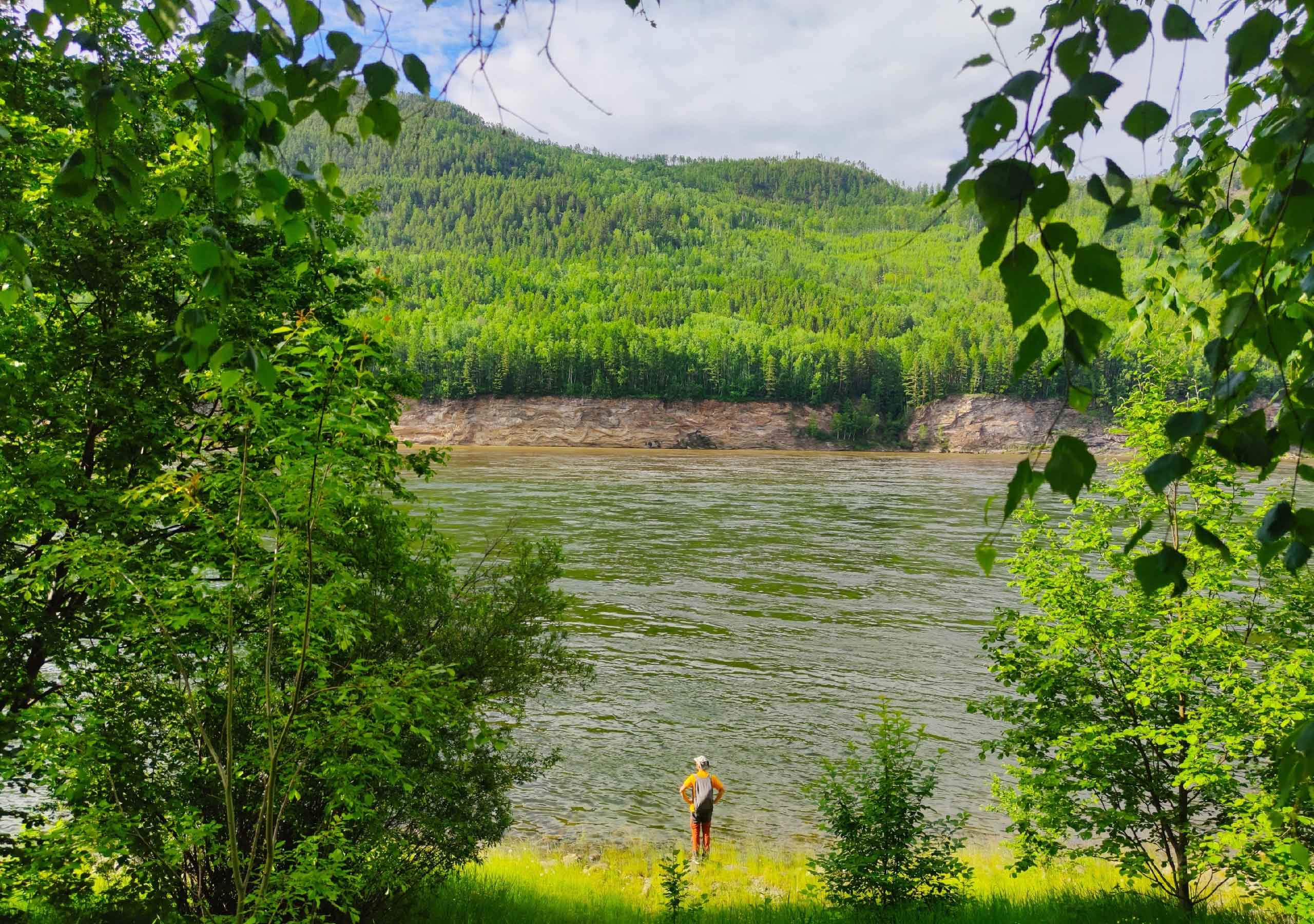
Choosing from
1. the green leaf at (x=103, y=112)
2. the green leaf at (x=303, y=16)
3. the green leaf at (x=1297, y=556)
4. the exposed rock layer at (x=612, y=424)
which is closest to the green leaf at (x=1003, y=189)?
the green leaf at (x=1297, y=556)

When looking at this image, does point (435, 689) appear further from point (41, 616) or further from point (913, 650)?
point (913, 650)

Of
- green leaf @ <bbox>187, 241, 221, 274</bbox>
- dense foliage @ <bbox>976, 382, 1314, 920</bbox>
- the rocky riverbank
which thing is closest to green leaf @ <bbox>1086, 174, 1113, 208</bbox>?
green leaf @ <bbox>187, 241, 221, 274</bbox>

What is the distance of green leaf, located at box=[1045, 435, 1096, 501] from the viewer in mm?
1386

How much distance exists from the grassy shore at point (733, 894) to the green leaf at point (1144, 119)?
881 cm

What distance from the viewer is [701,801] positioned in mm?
12875

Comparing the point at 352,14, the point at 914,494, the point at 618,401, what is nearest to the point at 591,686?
the point at 352,14

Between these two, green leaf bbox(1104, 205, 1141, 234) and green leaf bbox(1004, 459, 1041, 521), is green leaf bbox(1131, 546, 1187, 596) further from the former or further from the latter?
green leaf bbox(1104, 205, 1141, 234)

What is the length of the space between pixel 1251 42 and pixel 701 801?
42.3 feet

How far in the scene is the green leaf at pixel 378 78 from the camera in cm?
163

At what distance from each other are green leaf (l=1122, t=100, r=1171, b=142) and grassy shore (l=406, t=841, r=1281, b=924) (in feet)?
28.9

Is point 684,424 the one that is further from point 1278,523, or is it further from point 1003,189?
point 1003,189

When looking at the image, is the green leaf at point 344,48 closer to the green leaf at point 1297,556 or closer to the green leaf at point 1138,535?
the green leaf at point 1138,535

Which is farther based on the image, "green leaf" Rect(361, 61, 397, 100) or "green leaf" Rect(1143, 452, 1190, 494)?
"green leaf" Rect(361, 61, 397, 100)

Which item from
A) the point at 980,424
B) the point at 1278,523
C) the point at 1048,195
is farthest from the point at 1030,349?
the point at 980,424
